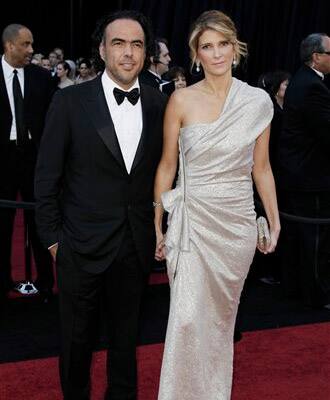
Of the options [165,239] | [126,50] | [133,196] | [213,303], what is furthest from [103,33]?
[213,303]

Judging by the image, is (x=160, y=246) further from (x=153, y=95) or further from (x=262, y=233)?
(x=153, y=95)

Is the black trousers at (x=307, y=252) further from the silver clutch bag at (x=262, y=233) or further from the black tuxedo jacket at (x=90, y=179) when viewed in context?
Result: the black tuxedo jacket at (x=90, y=179)

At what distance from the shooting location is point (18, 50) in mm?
4977

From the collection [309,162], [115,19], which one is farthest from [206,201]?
[309,162]

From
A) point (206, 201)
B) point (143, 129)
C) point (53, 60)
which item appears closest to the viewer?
point (143, 129)

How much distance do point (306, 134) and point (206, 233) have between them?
2.25 meters

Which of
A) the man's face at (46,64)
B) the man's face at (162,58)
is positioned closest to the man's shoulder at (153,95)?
the man's face at (162,58)

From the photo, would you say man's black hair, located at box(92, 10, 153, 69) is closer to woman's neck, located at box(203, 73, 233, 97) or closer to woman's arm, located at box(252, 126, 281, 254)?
woman's neck, located at box(203, 73, 233, 97)

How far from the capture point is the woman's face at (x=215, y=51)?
3045 mm

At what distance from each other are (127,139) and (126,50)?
328mm

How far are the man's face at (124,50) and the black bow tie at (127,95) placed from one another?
0.03 metres

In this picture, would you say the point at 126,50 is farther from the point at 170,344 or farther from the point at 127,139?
the point at 170,344

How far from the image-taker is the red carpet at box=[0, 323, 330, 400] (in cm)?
362

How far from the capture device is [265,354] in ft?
13.7
